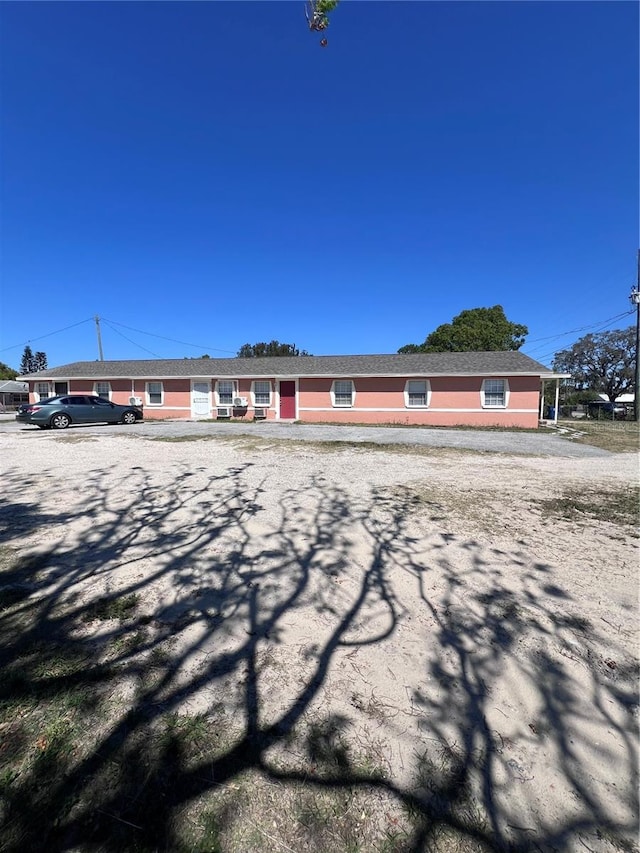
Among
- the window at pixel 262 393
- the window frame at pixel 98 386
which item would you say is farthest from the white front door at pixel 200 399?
the window frame at pixel 98 386

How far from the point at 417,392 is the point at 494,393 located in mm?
3598

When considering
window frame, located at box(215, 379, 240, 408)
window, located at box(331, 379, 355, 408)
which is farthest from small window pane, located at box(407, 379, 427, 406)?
window frame, located at box(215, 379, 240, 408)

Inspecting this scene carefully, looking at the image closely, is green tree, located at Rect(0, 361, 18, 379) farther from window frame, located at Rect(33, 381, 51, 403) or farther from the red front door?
the red front door

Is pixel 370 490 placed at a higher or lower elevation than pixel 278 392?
lower

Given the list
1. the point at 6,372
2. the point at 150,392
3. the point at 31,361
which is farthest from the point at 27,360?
the point at 150,392


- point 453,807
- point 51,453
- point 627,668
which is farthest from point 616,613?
point 51,453

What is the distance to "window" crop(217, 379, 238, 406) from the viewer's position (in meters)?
22.6

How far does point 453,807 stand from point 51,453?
10459 millimetres

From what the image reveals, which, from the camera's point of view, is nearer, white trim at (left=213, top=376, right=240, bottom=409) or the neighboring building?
white trim at (left=213, top=376, right=240, bottom=409)

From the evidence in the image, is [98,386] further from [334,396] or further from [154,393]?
[334,396]

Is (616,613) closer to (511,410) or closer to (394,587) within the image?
(394,587)

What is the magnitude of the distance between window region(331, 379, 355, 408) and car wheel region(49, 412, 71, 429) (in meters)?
12.2

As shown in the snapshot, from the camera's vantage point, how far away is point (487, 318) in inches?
1527

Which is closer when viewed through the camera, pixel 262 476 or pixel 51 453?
pixel 262 476
